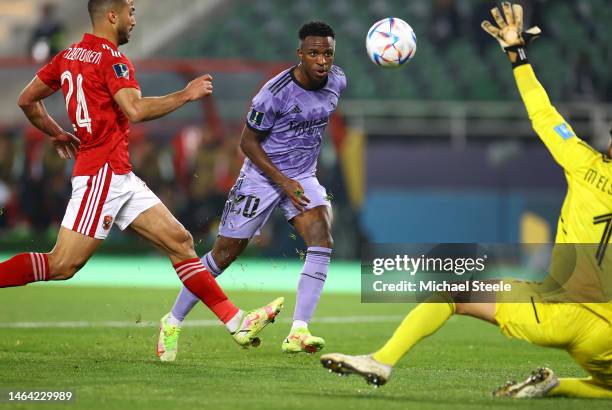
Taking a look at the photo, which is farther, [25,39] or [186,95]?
[25,39]

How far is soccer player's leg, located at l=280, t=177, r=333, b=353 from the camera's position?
28.3 ft

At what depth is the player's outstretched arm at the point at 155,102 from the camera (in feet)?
25.3

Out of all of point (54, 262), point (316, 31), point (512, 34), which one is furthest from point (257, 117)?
point (512, 34)

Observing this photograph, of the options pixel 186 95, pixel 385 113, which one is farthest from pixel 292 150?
pixel 385 113

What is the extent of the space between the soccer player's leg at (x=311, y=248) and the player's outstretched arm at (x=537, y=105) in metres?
2.53

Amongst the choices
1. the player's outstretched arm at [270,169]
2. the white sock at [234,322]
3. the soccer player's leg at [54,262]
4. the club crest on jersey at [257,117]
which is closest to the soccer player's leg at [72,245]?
the soccer player's leg at [54,262]

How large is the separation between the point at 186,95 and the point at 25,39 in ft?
64.4

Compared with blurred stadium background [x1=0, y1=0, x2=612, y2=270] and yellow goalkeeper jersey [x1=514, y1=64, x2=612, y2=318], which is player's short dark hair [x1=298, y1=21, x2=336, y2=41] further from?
blurred stadium background [x1=0, y1=0, x2=612, y2=270]

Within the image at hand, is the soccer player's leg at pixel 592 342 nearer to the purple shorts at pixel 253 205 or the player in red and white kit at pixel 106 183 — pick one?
the player in red and white kit at pixel 106 183

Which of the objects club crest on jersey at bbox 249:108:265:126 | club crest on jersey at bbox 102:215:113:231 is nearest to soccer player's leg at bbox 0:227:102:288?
club crest on jersey at bbox 102:215:113:231

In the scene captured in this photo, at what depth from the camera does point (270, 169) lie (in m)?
9.00

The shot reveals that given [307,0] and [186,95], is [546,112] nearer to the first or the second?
[186,95]

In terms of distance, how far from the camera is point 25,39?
26.4 m

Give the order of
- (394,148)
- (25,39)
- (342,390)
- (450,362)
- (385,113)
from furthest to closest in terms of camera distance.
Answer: (25,39), (385,113), (394,148), (450,362), (342,390)
